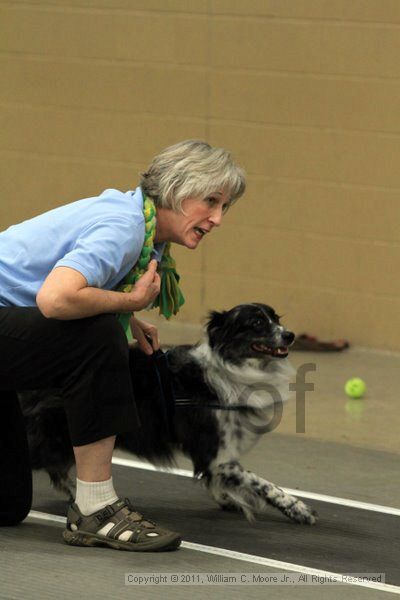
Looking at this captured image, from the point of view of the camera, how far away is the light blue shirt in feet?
11.8

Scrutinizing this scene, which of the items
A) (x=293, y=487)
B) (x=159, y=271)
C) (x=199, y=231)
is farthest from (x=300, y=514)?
(x=199, y=231)

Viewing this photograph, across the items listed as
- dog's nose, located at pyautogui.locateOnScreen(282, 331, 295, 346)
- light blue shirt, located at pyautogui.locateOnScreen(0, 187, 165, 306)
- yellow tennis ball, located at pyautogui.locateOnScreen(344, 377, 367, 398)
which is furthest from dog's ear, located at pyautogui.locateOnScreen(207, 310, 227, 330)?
yellow tennis ball, located at pyautogui.locateOnScreen(344, 377, 367, 398)

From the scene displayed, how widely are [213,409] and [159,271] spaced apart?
0.63m

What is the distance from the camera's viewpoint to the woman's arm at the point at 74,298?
352 cm

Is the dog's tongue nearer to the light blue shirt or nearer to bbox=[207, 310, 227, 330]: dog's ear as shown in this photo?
bbox=[207, 310, 227, 330]: dog's ear

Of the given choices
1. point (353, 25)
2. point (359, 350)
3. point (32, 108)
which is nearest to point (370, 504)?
point (359, 350)

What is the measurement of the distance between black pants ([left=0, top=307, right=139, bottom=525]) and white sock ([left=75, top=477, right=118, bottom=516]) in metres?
0.17

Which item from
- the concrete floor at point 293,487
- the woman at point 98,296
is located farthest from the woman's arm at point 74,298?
the concrete floor at point 293,487

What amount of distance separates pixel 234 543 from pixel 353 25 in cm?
370

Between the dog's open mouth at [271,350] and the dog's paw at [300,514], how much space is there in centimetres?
57

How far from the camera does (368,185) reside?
6.91 meters

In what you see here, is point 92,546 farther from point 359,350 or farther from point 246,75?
point 246,75

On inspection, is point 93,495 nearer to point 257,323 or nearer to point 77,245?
point 77,245

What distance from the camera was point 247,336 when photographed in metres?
4.49
